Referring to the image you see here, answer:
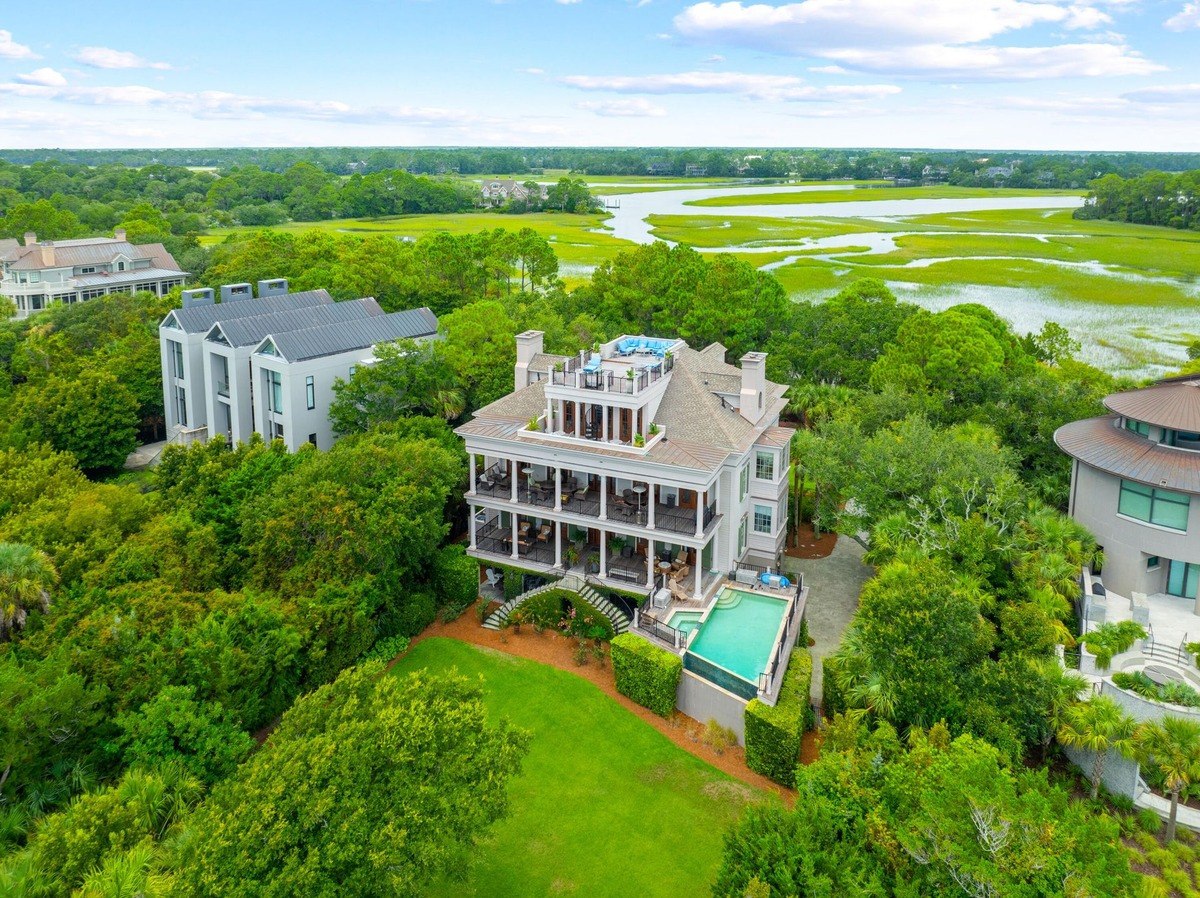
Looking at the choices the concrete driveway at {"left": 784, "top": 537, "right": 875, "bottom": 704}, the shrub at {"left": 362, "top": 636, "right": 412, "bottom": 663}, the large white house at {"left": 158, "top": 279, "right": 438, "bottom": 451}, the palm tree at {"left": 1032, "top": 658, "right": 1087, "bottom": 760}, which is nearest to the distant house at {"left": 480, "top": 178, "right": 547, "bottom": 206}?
the large white house at {"left": 158, "top": 279, "right": 438, "bottom": 451}

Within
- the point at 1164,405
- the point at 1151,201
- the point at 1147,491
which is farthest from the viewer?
the point at 1151,201

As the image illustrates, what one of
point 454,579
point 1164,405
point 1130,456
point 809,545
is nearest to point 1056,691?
point 1130,456

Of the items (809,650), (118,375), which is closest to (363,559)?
(809,650)

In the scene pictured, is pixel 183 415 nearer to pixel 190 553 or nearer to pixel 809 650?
pixel 190 553

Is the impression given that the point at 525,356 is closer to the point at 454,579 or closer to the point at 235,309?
the point at 454,579

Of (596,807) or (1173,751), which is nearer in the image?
(1173,751)

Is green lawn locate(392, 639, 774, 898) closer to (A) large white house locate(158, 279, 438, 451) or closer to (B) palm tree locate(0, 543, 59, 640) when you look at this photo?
(B) palm tree locate(0, 543, 59, 640)
